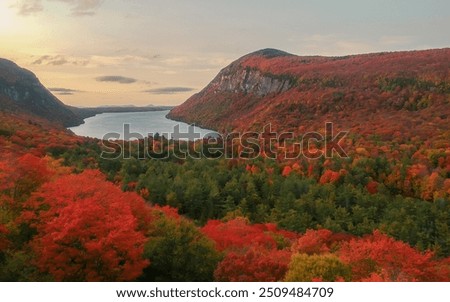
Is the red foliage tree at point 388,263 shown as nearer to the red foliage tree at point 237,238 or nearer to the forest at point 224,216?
the forest at point 224,216

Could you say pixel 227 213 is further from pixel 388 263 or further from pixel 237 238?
pixel 388 263

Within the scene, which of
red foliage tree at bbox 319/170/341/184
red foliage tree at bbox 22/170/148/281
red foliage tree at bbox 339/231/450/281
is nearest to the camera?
red foliage tree at bbox 22/170/148/281

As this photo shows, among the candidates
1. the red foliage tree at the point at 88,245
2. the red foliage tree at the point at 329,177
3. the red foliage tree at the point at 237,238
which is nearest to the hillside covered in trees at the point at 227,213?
the red foliage tree at the point at 88,245

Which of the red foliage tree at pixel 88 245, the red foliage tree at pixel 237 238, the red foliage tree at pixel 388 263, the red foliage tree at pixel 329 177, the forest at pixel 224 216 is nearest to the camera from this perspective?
the red foliage tree at pixel 88 245

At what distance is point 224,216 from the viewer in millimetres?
92812

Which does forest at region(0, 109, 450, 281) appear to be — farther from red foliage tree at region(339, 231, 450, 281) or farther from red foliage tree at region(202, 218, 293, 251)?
red foliage tree at region(202, 218, 293, 251)

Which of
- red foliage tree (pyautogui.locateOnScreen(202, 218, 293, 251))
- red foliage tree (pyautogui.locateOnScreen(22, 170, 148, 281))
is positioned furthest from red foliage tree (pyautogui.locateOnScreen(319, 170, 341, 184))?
red foliage tree (pyautogui.locateOnScreen(22, 170, 148, 281))

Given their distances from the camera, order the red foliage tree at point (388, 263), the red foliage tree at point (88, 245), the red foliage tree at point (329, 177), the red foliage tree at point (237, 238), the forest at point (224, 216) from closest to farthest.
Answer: the red foliage tree at point (88, 245) → the forest at point (224, 216) → the red foliage tree at point (388, 263) → the red foliage tree at point (237, 238) → the red foliage tree at point (329, 177)

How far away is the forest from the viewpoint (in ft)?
112

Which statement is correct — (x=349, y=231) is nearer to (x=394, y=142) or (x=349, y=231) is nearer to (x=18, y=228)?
(x=18, y=228)

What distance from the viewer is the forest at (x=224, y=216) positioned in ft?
112

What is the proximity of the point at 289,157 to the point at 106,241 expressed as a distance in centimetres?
12182

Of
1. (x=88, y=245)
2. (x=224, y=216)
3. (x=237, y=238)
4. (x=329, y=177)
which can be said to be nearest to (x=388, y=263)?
(x=237, y=238)

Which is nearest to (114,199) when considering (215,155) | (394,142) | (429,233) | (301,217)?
(301,217)
